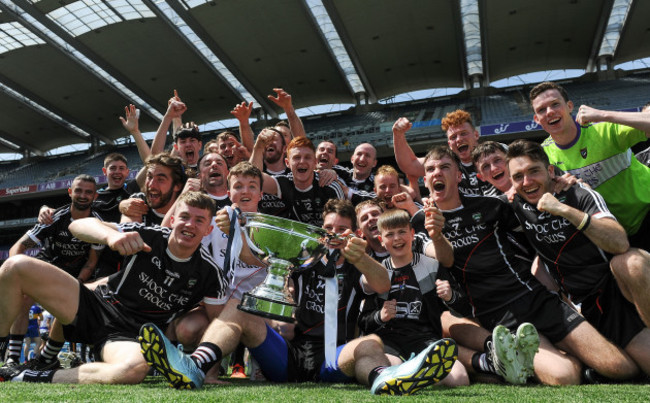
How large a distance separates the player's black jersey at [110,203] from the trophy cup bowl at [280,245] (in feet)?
11.1

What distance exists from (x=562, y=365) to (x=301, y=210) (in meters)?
2.56

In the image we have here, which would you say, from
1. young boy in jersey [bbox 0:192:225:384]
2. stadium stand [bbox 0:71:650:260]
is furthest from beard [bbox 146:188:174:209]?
stadium stand [bbox 0:71:650:260]

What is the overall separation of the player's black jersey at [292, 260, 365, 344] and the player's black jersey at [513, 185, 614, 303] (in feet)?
4.09

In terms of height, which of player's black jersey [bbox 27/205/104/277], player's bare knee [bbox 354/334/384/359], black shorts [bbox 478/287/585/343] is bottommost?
player's bare knee [bbox 354/334/384/359]

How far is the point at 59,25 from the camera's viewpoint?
59.3ft

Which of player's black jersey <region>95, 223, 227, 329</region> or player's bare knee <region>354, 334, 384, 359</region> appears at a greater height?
player's black jersey <region>95, 223, 227, 329</region>

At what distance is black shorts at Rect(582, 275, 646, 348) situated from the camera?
122 inches

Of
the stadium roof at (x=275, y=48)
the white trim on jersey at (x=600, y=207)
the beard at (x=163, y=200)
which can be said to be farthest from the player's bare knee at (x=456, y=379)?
the stadium roof at (x=275, y=48)

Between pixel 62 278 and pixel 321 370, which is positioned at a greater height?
pixel 62 278

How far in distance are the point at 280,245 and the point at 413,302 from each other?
117 centimetres

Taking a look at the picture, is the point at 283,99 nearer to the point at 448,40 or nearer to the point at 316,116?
the point at 448,40

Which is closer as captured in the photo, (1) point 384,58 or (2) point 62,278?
(2) point 62,278

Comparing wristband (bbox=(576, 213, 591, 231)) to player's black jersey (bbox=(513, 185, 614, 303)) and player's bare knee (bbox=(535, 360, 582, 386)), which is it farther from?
player's bare knee (bbox=(535, 360, 582, 386))

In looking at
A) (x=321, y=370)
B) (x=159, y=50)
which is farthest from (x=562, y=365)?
→ (x=159, y=50)
